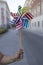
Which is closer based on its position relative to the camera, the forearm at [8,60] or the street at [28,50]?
the forearm at [8,60]

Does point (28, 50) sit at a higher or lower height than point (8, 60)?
lower

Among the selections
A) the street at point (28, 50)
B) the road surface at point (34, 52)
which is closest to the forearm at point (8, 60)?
the street at point (28, 50)

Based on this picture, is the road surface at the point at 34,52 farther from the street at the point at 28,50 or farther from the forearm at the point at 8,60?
the forearm at the point at 8,60

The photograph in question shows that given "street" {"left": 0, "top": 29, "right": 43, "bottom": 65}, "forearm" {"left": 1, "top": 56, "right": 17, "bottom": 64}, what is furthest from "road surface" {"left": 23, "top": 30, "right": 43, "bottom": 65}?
"forearm" {"left": 1, "top": 56, "right": 17, "bottom": 64}

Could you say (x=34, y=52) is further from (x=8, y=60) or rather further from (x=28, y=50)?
(x=8, y=60)

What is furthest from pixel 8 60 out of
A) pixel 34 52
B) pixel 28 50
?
pixel 28 50

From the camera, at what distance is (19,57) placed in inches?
83.7

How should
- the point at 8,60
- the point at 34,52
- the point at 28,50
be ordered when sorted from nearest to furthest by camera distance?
the point at 8,60 < the point at 34,52 < the point at 28,50

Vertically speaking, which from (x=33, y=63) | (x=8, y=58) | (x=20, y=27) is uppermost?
(x=20, y=27)

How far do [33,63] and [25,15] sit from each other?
4.99 m

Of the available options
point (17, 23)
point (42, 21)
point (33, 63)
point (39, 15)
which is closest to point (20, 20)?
point (17, 23)

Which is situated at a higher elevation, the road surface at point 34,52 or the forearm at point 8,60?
the forearm at point 8,60

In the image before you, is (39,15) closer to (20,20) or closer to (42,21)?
(42,21)

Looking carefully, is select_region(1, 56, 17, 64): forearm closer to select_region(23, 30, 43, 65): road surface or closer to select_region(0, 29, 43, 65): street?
select_region(0, 29, 43, 65): street
